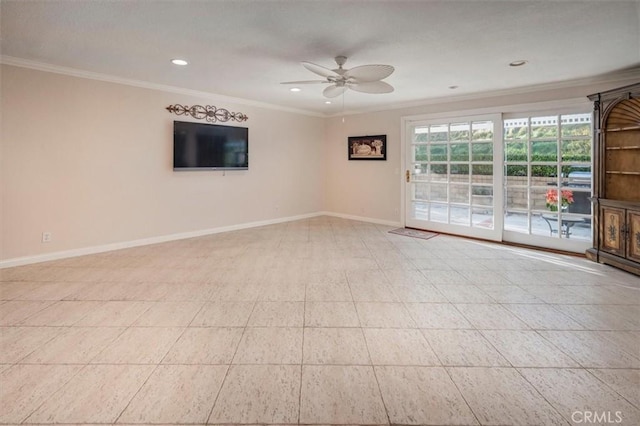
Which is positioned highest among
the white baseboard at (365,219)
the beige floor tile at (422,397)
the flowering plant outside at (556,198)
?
the flowering plant outside at (556,198)

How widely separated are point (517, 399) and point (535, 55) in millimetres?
3654

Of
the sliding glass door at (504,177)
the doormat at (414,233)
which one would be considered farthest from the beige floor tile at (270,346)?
the sliding glass door at (504,177)

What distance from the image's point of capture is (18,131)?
405 centimetres

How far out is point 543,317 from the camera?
2.80 metres

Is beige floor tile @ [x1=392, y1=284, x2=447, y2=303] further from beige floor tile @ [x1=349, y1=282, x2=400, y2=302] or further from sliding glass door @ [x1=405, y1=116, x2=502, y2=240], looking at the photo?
A: sliding glass door @ [x1=405, y1=116, x2=502, y2=240]

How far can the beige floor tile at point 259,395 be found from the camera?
1.70m

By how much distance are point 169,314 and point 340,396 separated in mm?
1739

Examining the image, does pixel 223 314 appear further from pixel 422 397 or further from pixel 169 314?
pixel 422 397

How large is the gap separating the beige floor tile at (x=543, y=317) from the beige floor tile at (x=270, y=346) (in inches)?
74.7

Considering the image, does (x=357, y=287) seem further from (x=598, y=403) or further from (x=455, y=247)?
(x=455, y=247)

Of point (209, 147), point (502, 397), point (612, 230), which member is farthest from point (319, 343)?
point (209, 147)

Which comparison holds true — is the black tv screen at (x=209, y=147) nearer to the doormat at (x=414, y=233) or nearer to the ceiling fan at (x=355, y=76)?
the ceiling fan at (x=355, y=76)

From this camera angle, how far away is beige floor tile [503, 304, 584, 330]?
264cm

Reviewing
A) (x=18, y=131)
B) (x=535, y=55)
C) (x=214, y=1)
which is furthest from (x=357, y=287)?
(x=18, y=131)
